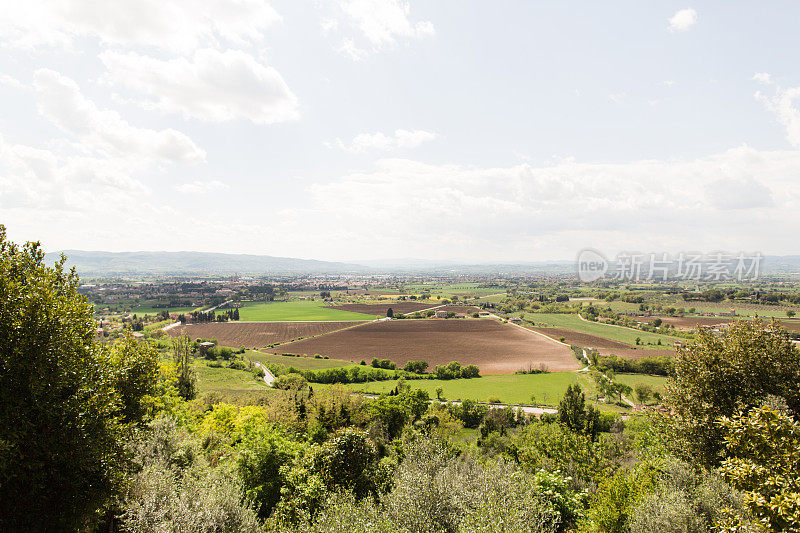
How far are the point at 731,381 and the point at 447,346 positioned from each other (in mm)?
70684

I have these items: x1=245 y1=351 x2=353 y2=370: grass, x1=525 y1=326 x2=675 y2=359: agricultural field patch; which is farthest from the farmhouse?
x1=525 y1=326 x2=675 y2=359: agricultural field patch

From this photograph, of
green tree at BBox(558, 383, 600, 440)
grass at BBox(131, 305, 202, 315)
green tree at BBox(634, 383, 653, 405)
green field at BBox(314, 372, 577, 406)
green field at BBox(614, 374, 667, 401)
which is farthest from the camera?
grass at BBox(131, 305, 202, 315)

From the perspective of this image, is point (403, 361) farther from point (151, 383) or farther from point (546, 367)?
point (151, 383)

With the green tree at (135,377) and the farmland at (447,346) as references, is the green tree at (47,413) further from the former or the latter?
the farmland at (447,346)

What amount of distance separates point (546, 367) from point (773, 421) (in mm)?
65312

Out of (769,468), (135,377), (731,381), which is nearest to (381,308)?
(135,377)

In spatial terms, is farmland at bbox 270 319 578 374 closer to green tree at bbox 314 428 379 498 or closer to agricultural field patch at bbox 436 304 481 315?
agricultural field patch at bbox 436 304 481 315

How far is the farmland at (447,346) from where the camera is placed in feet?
248

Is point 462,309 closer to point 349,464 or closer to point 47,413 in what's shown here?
point 349,464

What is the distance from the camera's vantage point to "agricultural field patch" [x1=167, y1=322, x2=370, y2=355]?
9300 cm

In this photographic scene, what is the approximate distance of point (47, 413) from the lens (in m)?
10.5

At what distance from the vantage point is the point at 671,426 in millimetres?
19234

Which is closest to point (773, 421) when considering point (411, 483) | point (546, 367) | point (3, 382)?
point (411, 483)

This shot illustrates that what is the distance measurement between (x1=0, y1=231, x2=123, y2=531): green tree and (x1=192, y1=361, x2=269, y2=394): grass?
1842 inches
